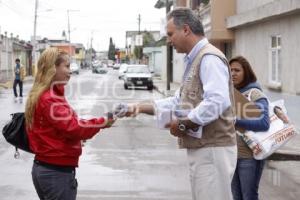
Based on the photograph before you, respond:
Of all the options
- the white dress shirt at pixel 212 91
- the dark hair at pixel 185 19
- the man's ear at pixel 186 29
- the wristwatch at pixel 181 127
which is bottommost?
the wristwatch at pixel 181 127

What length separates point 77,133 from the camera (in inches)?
163

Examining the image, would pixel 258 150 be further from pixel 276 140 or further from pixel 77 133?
pixel 77 133

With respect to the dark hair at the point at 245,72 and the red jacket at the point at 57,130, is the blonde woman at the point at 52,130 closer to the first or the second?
the red jacket at the point at 57,130

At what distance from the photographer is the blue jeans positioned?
5406 millimetres

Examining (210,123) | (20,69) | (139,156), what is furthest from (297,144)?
(20,69)

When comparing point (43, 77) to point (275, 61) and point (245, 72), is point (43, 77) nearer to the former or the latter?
point (245, 72)

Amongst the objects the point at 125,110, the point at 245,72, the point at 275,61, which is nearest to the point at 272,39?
the point at 275,61

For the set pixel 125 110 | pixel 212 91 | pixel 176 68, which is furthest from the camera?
pixel 176 68

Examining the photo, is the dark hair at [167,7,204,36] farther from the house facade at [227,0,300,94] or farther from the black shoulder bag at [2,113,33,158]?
the house facade at [227,0,300,94]

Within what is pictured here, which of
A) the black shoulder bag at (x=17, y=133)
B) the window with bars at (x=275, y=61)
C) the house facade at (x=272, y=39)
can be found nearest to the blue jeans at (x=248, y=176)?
the black shoulder bag at (x=17, y=133)

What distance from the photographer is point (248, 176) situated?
214 inches

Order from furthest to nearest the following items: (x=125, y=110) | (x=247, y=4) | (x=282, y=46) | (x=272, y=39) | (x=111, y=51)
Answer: (x=111, y=51) < (x=247, y=4) < (x=272, y=39) < (x=282, y=46) < (x=125, y=110)

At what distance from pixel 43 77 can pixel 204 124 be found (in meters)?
1.18

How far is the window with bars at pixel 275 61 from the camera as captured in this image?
18.4m
